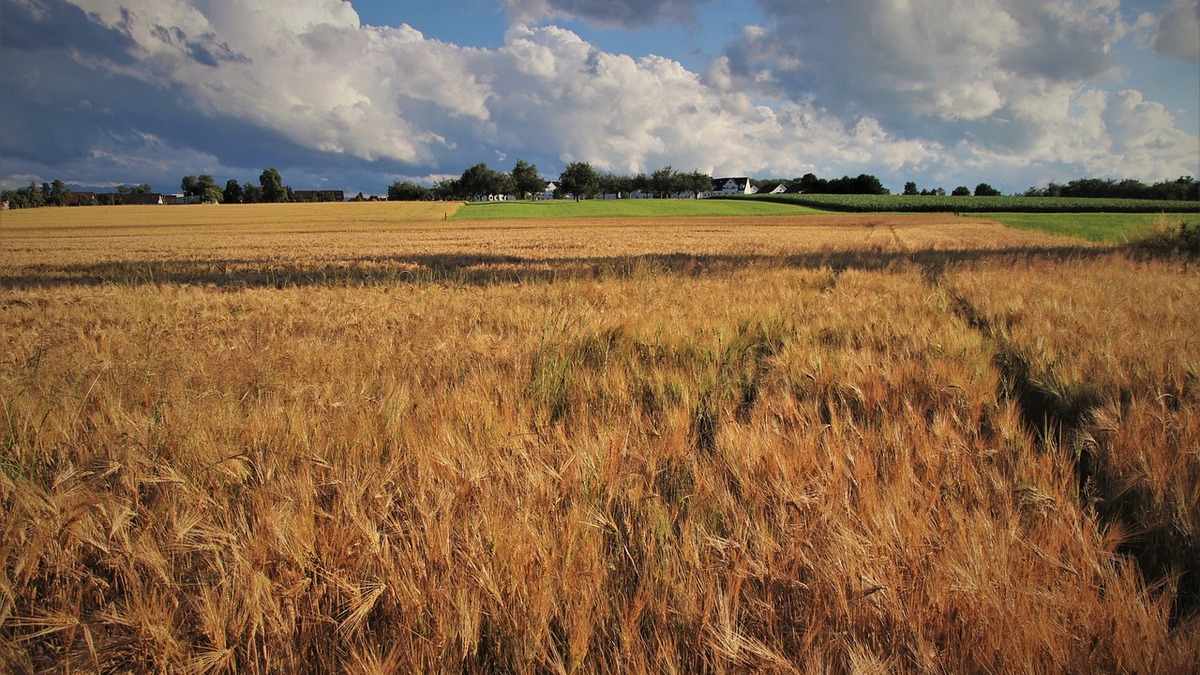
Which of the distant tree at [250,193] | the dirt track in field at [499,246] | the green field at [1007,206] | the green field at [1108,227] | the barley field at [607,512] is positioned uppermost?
the distant tree at [250,193]

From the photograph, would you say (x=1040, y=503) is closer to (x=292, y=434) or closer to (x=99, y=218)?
(x=292, y=434)

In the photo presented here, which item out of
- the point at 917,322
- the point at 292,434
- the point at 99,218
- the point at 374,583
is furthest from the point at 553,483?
the point at 99,218

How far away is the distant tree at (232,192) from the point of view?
136 metres

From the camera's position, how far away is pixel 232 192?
137000 mm

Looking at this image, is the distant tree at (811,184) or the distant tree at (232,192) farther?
the distant tree at (811,184)

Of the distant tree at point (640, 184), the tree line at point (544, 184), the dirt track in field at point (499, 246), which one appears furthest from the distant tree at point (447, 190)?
the dirt track in field at point (499, 246)

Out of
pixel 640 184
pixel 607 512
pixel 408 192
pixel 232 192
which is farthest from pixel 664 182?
pixel 607 512

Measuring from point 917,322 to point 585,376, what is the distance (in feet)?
10.8

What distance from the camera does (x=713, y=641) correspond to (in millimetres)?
1100

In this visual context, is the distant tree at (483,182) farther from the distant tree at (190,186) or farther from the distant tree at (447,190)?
the distant tree at (190,186)

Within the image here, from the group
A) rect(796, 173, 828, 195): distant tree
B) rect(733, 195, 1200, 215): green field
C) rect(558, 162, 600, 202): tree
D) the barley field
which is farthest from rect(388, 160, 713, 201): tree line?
the barley field

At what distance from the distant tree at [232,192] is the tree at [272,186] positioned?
450 inches

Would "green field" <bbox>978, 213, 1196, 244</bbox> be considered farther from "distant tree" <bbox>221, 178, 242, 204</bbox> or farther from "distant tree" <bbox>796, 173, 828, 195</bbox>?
"distant tree" <bbox>221, 178, 242, 204</bbox>

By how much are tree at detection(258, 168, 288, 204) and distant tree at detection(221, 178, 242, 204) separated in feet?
37.5
